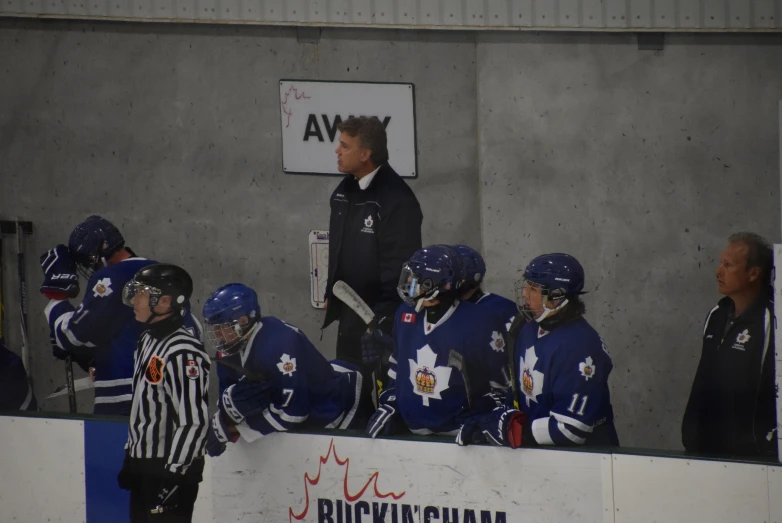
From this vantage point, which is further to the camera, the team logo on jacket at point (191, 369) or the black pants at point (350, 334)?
the black pants at point (350, 334)

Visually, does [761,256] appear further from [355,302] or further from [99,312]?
[99,312]

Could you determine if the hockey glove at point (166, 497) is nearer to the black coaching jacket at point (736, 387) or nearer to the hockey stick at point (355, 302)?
the hockey stick at point (355, 302)

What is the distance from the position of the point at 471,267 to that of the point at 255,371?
2.94 feet

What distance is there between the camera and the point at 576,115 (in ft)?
19.4

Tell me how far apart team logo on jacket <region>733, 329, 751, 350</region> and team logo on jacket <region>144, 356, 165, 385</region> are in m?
2.01

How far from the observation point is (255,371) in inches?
173

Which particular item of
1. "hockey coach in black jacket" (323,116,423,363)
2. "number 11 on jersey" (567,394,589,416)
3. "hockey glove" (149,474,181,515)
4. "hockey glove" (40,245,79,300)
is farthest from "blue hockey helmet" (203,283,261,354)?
"number 11 on jersey" (567,394,589,416)

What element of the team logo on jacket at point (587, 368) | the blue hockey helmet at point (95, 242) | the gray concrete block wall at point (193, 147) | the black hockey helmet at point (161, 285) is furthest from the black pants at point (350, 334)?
the team logo on jacket at point (587, 368)

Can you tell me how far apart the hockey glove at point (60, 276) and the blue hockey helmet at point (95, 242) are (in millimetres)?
48

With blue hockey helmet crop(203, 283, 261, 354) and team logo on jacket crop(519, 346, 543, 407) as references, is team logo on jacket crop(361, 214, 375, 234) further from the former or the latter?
team logo on jacket crop(519, 346, 543, 407)

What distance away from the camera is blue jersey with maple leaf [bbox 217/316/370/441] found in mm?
4363

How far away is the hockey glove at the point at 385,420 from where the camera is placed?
427 cm

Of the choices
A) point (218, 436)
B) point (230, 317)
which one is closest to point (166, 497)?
point (218, 436)

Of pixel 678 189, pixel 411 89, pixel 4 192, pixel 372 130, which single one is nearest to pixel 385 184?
pixel 372 130
